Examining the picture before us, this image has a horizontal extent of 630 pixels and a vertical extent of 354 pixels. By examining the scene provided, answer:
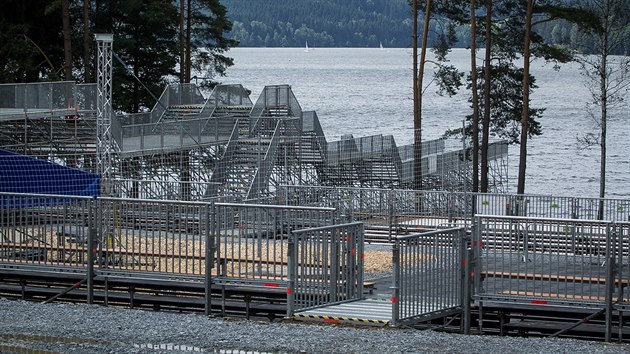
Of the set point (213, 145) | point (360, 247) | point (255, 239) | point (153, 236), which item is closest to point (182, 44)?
point (213, 145)

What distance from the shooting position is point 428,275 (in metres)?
16.5

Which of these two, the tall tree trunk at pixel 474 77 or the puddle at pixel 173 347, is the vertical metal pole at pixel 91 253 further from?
the tall tree trunk at pixel 474 77

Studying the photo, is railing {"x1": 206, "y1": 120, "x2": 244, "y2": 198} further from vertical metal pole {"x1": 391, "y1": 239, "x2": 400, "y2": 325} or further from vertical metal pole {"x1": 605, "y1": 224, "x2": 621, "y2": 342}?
vertical metal pole {"x1": 605, "y1": 224, "x2": 621, "y2": 342}

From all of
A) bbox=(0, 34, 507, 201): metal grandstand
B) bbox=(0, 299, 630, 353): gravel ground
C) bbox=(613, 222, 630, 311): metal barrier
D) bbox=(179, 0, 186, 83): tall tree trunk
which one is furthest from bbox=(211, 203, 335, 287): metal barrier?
bbox=(179, 0, 186, 83): tall tree trunk

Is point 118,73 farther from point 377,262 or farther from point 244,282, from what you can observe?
point 244,282

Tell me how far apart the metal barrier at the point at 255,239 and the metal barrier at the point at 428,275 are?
2066 millimetres

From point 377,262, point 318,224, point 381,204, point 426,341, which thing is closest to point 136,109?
point 381,204

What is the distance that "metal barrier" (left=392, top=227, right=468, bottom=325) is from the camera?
52.6 feet

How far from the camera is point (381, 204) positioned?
31094mm

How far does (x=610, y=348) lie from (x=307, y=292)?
4553mm

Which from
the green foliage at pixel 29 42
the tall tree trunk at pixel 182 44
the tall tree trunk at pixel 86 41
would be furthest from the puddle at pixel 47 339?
the tall tree trunk at pixel 182 44

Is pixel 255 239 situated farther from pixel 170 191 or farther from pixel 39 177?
pixel 170 191

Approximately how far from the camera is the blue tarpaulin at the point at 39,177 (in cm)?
2869

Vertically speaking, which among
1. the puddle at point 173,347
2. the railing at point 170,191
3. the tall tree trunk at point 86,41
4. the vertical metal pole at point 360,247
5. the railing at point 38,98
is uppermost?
the tall tree trunk at point 86,41
